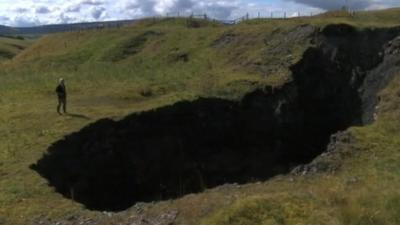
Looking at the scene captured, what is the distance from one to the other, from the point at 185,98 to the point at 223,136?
340cm

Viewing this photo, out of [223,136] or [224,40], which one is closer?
[223,136]

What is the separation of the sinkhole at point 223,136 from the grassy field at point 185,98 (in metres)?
0.90

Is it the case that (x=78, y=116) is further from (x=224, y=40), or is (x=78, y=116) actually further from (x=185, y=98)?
(x=224, y=40)

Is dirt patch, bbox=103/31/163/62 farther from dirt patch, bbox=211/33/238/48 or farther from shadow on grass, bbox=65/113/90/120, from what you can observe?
shadow on grass, bbox=65/113/90/120

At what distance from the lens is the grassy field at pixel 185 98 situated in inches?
717

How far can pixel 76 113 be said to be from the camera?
34062 millimetres

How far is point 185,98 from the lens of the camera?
36.9 metres

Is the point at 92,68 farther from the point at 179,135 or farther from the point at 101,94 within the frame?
the point at 179,135

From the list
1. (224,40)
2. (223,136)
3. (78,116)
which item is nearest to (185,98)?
(223,136)

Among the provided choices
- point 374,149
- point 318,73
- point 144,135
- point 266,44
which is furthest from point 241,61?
point 374,149

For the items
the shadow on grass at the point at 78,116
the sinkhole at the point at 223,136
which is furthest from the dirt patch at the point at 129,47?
the shadow on grass at the point at 78,116

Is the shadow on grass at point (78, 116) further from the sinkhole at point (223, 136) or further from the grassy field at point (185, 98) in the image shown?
the sinkhole at point (223, 136)

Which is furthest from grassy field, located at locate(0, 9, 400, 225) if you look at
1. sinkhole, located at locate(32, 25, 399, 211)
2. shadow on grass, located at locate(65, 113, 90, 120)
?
sinkhole, located at locate(32, 25, 399, 211)

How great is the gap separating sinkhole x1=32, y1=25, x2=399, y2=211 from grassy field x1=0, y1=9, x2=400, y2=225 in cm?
90
